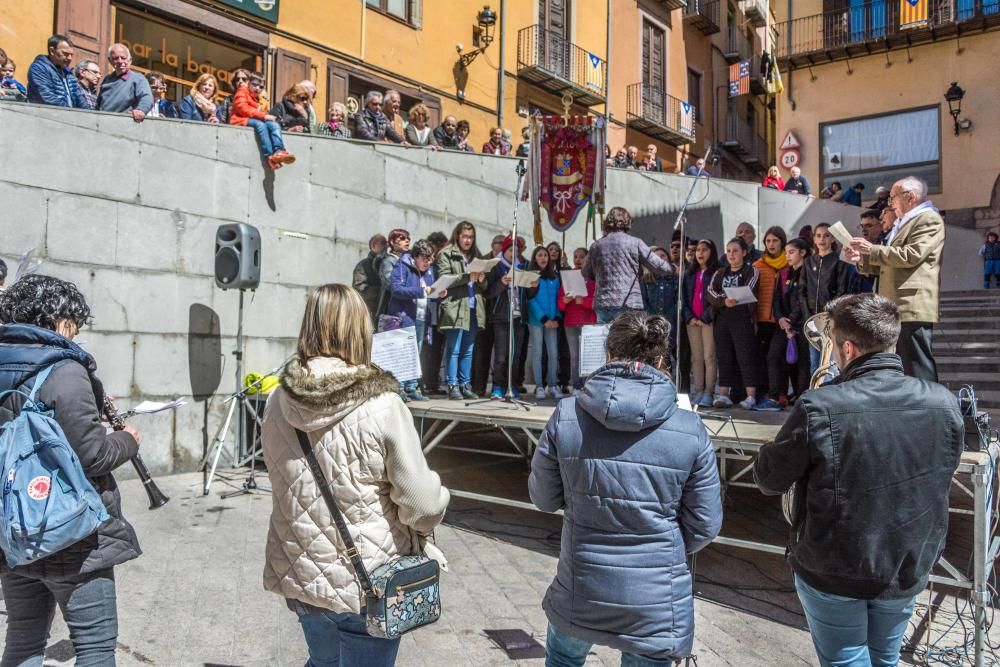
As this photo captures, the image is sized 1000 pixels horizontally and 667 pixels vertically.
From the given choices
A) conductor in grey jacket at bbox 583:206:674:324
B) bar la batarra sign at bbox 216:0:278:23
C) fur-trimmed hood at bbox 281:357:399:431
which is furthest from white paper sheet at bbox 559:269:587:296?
bar la batarra sign at bbox 216:0:278:23

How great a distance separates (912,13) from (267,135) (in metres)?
17.0

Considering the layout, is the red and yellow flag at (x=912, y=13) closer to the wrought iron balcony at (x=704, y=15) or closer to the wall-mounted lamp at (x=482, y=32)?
the wrought iron balcony at (x=704, y=15)

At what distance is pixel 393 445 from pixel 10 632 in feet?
4.71

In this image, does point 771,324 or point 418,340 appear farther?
point 418,340

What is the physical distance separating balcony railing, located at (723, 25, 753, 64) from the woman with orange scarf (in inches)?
837

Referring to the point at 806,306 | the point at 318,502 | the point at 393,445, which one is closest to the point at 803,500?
the point at 393,445

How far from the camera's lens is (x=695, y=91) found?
79.4ft

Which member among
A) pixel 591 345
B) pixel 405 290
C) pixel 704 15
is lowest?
pixel 591 345

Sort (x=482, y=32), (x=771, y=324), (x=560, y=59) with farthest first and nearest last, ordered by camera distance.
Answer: (x=560, y=59)
(x=482, y=32)
(x=771, y=324)

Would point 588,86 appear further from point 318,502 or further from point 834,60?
point 318,502

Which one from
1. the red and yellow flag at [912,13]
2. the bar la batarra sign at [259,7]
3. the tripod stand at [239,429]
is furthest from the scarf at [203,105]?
the red and yellow flag at [912,13]

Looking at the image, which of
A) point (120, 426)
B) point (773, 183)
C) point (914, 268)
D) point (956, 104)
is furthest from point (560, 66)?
point (120, 426)

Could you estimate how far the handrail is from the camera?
17094 millimetres

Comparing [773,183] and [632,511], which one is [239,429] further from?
[773,183]
